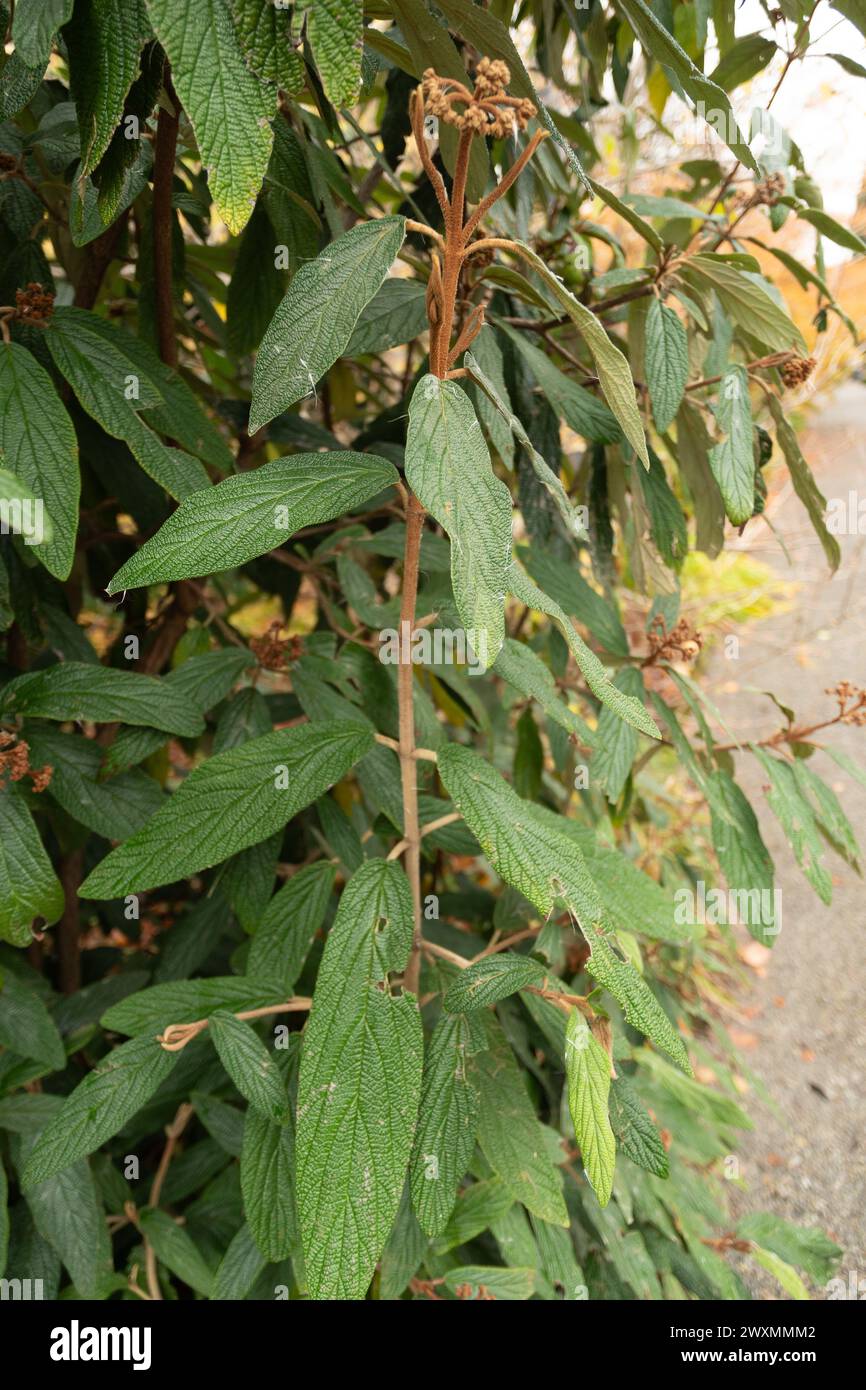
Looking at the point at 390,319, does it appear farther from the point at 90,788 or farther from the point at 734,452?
the point at 90,788

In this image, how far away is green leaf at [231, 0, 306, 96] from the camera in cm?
45

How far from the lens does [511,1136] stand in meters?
0.74

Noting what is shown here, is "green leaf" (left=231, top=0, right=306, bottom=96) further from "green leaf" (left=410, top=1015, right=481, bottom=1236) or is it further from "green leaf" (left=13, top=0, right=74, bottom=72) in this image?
"green leaf" (left=410, top=1015, right=481, bottom=1236)

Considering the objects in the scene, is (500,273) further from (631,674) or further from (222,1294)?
(222,1294)

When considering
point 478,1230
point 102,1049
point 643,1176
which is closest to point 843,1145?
point 643,1176

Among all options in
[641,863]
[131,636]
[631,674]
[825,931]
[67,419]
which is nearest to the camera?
[67,419]

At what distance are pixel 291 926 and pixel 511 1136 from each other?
232 millimetres

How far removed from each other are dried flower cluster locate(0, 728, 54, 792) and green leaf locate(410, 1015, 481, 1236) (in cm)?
36

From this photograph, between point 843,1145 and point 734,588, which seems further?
point 734,588

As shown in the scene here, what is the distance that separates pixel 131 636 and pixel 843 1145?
1.59 metres

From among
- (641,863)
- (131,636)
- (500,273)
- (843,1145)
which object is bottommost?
(843,1145)

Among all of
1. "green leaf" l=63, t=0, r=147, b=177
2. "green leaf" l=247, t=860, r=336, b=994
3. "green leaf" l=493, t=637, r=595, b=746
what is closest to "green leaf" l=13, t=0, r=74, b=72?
"green leaf" l=63, t=0, r=147, b=177

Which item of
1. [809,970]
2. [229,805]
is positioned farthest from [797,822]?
[809,970]
